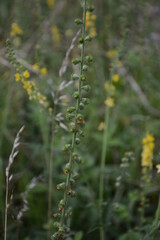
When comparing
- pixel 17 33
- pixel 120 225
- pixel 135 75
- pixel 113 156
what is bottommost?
pixel 120 225

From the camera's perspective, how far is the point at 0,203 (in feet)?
10.1

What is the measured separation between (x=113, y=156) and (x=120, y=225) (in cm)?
88

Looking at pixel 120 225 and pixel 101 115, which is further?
pixel 101 115

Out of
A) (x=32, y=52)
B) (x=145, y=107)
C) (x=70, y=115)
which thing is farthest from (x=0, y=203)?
(x=32, y=52)

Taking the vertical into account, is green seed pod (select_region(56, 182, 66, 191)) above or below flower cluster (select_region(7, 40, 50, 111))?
below

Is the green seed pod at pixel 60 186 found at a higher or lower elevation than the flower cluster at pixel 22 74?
lower

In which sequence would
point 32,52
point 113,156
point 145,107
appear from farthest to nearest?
point 32,52
point 145,107
point 113,156

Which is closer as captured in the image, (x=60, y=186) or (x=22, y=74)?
(x=60, y=186)

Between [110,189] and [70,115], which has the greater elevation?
[70,115]

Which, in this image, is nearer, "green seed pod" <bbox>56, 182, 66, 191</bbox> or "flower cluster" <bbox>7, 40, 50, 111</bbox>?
"green seed pod" <bbox>56, 182, 66, 191</bbox>

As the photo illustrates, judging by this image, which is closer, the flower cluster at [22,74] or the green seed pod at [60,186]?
the green seed pod at [60,186]

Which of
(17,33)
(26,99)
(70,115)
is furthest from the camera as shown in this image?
(26,99)

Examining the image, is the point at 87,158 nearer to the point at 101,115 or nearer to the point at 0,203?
the point at 0,203

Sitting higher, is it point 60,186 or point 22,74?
point 22,74
